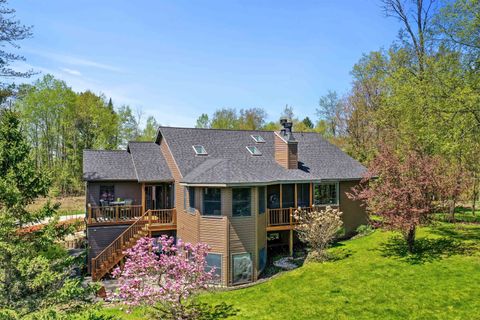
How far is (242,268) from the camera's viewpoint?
15.3m

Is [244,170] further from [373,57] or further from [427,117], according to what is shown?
[373,57]

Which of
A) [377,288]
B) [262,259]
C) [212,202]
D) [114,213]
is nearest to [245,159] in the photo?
[212,202]

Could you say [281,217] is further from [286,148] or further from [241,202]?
[286,148]

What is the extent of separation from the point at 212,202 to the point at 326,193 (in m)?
8.40

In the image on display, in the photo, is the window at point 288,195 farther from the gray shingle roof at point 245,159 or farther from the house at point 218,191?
the gray shingle roof at point 245,159

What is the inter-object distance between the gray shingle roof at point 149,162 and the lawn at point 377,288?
25.9ft

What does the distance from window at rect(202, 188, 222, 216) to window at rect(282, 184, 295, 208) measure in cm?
544

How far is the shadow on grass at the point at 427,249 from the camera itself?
1498 centimetres

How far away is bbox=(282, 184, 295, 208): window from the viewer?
19.4m

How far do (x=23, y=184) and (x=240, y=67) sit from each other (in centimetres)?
1800

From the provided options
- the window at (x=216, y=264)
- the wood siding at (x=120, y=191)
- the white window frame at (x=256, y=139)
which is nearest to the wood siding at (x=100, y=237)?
the wood siding at (x=120, y=191)

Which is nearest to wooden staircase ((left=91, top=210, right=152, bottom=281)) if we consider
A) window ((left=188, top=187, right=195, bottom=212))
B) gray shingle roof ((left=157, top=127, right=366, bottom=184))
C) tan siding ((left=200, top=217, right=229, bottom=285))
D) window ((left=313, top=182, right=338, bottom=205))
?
window ((left=188, top=187, right=195, bottom=212))

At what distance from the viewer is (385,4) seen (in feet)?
87.0

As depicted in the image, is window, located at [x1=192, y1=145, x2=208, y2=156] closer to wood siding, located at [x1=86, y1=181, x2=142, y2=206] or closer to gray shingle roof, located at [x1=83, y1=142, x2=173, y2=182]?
gray shingle roof, located at [x1=83, y1=142, x2=173, y2=182]
